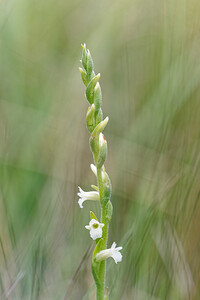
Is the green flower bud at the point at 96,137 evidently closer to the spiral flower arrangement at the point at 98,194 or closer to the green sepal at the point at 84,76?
the spiral flower arrangement at the point at 98,194

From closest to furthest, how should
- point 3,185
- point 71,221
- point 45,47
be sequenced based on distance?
point 71,221
point 3,185
point 45,47

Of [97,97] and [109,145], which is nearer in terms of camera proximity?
[97,97]

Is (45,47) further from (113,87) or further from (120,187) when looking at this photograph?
(120,187)

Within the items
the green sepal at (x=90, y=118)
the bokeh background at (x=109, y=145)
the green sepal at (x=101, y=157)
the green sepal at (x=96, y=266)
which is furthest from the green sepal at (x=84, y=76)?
the bokeh background at (x=109, y=145)

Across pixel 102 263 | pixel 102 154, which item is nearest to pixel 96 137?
pixel 102 154

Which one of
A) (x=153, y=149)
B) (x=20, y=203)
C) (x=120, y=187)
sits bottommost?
(x=20, y=203)

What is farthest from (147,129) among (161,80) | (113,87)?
(113,87)

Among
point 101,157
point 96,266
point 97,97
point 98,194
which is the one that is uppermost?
point 97,97

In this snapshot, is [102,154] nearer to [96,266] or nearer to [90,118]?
[90,118]
